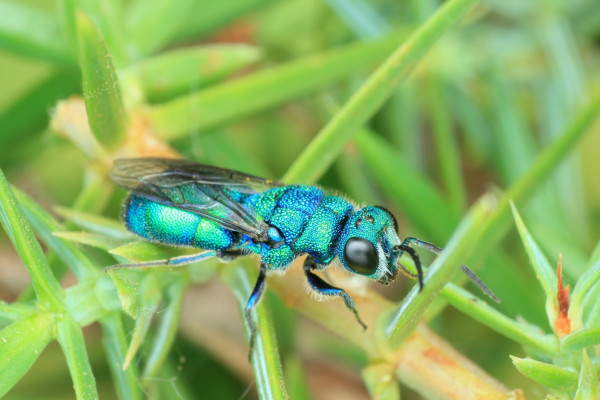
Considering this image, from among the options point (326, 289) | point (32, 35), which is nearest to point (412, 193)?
point (326, 289)

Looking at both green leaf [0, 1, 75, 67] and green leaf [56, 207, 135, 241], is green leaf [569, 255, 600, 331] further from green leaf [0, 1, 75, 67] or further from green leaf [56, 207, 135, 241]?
green leaf [0, 1, 75, 67]

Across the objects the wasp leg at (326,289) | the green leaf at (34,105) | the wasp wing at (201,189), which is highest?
the green leaf at (34,105)

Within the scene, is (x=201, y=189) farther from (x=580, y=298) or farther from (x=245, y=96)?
(x=580, y=298)

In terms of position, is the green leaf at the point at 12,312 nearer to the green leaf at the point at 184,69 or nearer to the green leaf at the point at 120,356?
the green leaf at the point at 120,356

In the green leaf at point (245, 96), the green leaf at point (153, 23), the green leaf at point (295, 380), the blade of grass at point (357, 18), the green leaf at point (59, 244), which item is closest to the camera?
the green leaf at point (59, 244)

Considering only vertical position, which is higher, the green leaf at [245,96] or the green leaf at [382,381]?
the green leaf at [245,96]

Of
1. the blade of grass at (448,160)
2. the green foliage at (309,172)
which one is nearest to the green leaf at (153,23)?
the green foliage at (309,172)
